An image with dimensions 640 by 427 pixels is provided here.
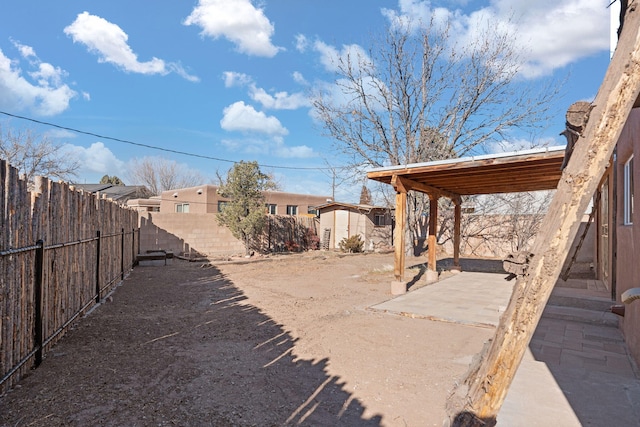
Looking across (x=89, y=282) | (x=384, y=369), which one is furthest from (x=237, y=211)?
(x=384, y=369)

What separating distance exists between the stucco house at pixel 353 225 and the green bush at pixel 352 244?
1.15 m

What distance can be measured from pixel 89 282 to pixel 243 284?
3.82m

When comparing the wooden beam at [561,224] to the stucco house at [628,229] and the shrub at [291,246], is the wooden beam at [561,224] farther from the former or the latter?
the shrub at [291,246]

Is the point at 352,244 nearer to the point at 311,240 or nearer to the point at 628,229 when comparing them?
the point at 311,240

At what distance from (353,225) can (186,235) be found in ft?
28.0

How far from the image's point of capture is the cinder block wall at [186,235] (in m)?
14.1

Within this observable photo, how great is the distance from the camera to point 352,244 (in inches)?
717

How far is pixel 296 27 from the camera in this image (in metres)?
13.0

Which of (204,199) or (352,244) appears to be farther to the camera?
(204,199)

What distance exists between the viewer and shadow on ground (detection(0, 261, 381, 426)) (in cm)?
283

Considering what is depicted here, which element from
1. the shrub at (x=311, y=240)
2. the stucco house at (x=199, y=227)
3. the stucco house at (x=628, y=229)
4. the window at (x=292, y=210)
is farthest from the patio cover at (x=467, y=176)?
the window at (x=292, y=210)

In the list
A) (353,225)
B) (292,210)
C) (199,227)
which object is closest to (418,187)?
(199,227)

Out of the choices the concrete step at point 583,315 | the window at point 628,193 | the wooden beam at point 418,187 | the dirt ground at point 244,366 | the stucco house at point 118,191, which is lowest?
the dirt ground at point 244,366

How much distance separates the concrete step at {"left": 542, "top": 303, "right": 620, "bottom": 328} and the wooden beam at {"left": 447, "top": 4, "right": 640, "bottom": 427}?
5544 millimetres
